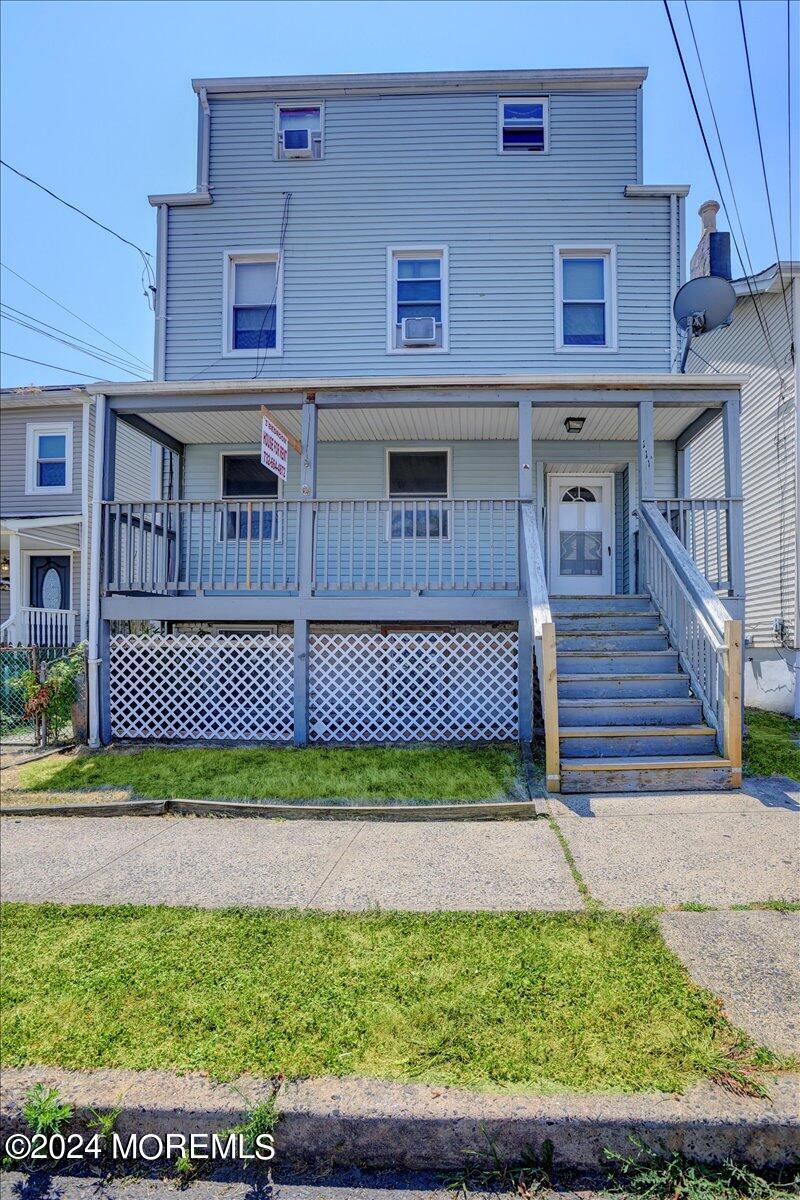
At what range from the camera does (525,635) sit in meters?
7.99

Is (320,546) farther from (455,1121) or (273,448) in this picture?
(455,1121)

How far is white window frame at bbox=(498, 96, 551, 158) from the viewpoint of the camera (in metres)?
11.2

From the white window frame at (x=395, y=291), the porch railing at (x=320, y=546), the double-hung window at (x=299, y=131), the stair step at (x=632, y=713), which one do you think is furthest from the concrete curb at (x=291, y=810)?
the double-hung window at (x=299, y=131)

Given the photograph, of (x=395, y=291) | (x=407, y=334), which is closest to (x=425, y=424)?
(x=407, y=334)

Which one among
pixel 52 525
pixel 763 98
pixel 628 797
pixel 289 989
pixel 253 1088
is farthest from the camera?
pixel 52 525

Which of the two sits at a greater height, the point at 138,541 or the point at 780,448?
the point at 780,448

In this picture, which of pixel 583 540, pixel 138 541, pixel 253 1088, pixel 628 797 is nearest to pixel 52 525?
pixel 138 541

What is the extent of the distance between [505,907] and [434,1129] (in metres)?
1.62

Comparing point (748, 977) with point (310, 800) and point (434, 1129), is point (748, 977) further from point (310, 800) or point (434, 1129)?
point (310, 800)

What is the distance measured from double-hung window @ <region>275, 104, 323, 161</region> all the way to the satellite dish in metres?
6.36

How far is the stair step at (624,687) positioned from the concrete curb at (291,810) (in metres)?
1.68

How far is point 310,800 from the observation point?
19.8 feet

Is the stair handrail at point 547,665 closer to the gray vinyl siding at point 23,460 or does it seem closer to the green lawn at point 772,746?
the green lawn at point 772,746

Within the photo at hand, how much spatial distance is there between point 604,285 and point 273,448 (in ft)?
20.5
